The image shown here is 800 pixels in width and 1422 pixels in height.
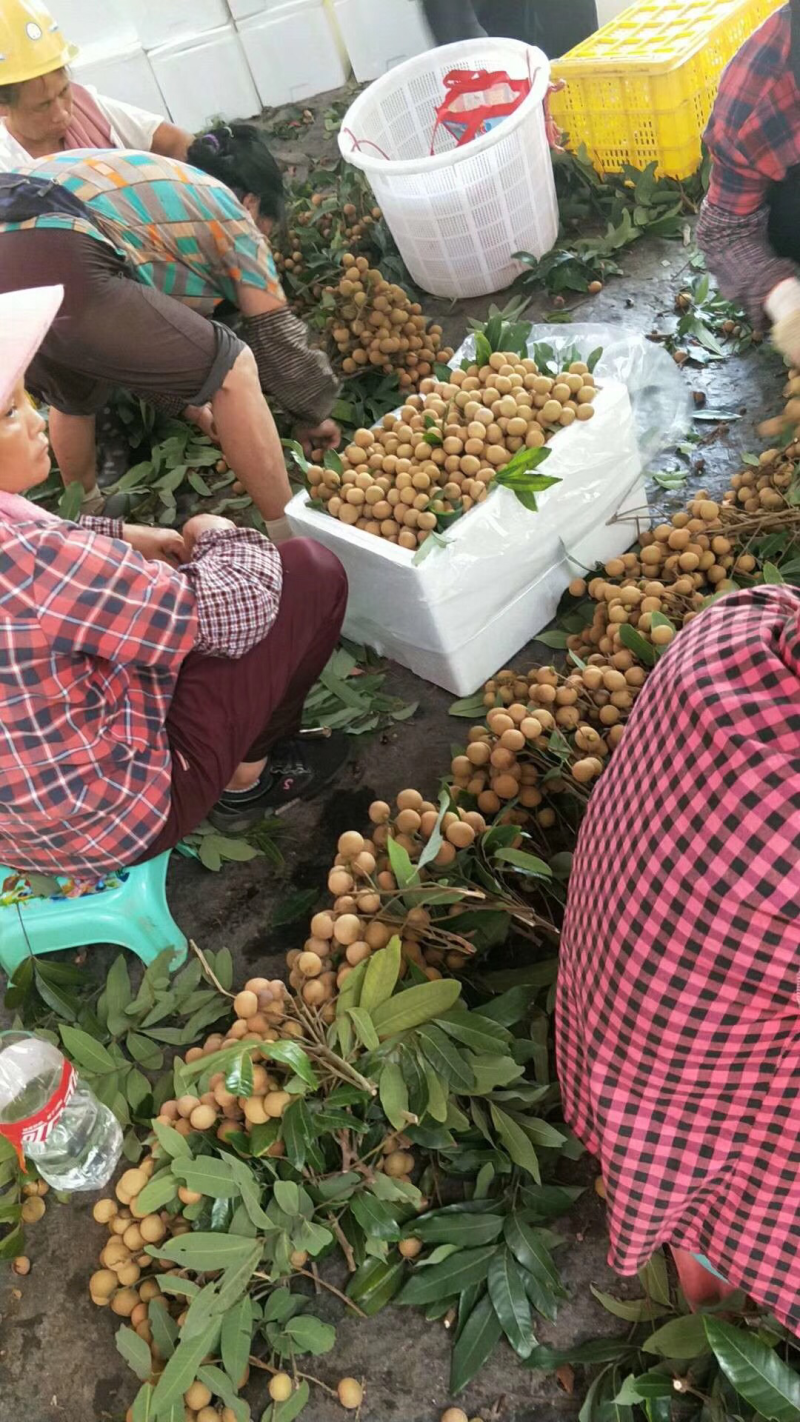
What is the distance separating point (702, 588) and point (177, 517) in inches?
54.2

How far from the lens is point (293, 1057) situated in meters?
1.14

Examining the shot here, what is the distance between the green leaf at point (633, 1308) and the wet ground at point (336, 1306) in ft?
0.09

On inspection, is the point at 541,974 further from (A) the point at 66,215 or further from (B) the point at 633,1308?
(A) the point at 66,215

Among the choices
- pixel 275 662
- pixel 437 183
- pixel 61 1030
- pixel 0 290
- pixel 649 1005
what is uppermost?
pixel 0 290

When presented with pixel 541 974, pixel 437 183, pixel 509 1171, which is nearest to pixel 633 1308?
pixel 509 1171

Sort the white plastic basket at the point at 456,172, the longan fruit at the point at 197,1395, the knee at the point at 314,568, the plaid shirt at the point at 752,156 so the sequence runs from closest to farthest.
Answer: the plaid shirt at the point at 752,156
the longan fruit at the point at 197,1395
the knee at the point at 314,568
the white plastic basket at the point at 456,172

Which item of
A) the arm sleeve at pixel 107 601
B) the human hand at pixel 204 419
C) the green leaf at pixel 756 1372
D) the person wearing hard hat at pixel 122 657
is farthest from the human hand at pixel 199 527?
the green leaf at pixel 756 1372

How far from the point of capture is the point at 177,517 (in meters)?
2.48

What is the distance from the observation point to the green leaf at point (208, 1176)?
113 cm

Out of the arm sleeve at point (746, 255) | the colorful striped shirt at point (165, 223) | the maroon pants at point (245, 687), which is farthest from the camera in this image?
the colorful striped shirt at point (165, 223)

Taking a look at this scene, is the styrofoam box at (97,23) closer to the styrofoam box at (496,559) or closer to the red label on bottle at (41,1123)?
the styrofoam box at (496,559)

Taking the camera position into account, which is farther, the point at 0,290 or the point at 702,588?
the point at 0,290

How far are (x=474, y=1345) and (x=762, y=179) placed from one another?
1132 mm

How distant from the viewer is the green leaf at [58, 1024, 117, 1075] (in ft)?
4.60
